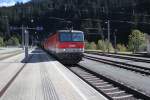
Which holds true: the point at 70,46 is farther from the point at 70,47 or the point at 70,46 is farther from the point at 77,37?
the point at 77,37

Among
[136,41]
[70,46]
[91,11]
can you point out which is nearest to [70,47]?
[70,46]

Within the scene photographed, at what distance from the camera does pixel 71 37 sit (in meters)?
34.1

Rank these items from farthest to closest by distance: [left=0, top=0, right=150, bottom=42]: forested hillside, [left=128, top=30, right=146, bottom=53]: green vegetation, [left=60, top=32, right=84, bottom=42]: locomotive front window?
1. [left=128, top=30, right=146, bottom=53]: green vegetation
2. [left=0, top=0, right=150, bottom=42]: forested hillside
3. [left=60, top=32, right=84, bottom=42]: locomotive front window

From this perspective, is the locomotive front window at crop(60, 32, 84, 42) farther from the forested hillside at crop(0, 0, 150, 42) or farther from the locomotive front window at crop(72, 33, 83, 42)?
the forested hillside at crop(0, 0, 150, 42)

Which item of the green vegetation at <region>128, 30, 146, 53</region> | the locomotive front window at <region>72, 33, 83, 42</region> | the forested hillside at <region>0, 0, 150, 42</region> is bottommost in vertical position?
the green vegetation at <region>128, 30, 146, 53</region>

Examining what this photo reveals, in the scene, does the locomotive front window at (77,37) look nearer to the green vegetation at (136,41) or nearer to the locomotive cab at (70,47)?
the locomotive cab at (70,47)

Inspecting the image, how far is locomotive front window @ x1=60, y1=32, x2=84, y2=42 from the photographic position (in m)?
33.9

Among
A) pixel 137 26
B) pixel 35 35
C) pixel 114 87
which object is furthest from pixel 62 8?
pixel 35 35

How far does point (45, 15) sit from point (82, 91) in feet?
291

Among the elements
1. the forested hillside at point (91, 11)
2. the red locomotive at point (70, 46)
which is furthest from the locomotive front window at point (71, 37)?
the forested hillside at point (91, 11)

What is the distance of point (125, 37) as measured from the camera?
115938 mm

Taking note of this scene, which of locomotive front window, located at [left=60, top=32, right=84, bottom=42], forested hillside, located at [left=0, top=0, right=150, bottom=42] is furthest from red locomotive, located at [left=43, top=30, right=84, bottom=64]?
forested hillside, located at [left=0, top=0, right=150, bottom=42]

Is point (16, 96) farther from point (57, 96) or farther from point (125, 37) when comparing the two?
point (125, 37)

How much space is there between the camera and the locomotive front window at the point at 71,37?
33.9 metres
